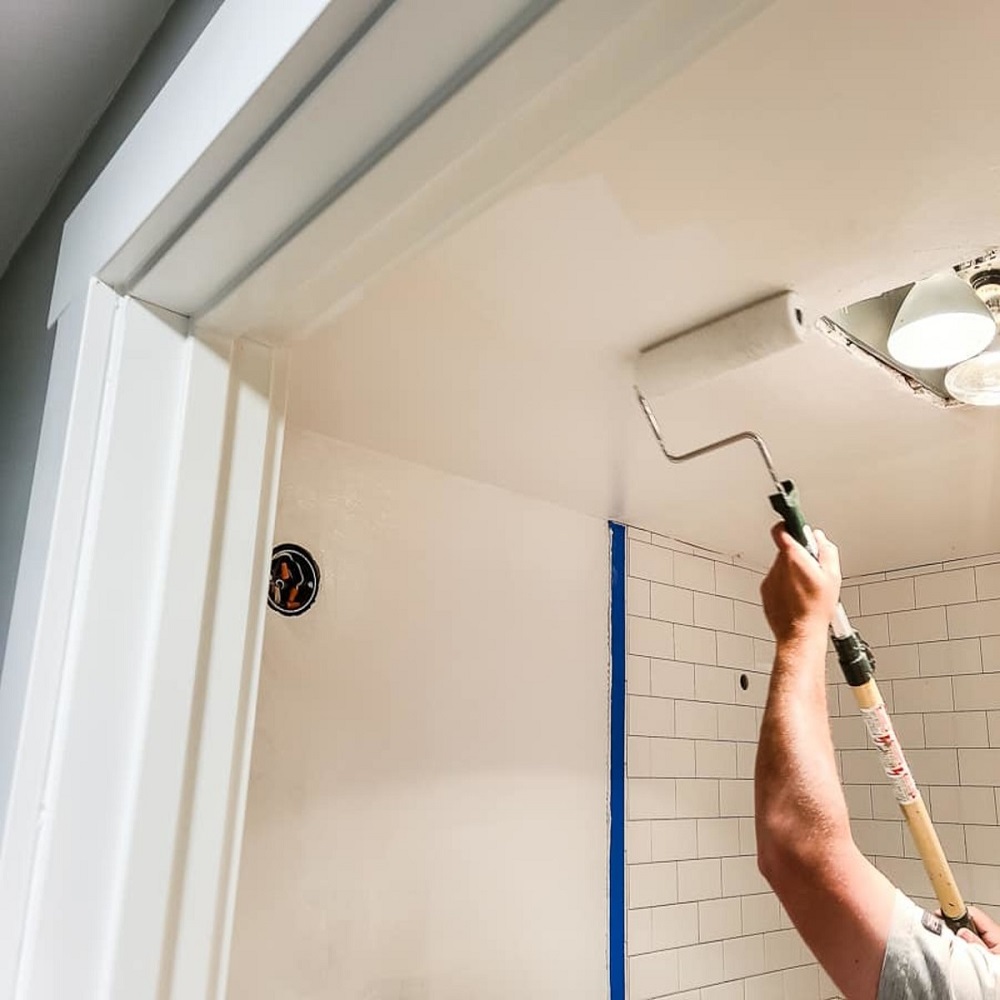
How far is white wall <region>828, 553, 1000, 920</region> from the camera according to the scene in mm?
1964

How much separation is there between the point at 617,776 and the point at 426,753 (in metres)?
0.45

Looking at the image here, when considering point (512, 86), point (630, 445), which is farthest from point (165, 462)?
point (630, 445)

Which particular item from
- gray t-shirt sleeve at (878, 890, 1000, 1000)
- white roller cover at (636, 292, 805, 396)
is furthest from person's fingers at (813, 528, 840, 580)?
gray t-shirt sleeve at (878, 890, 1000, 1000)

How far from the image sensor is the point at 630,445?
1.48m

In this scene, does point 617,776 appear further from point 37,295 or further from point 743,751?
point 37,295

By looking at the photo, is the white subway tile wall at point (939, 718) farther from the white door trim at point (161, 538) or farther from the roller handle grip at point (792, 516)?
the white door trim at point (161, 538)

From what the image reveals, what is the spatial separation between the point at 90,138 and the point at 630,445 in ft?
2.91

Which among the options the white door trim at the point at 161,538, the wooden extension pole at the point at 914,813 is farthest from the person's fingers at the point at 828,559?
the white door trim at the point at 161,538

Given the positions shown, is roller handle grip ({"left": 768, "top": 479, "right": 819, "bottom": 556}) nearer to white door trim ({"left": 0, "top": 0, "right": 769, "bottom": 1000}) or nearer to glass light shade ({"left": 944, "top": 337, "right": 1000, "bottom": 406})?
glass light shade ({"left": 944, "top": 337, "right": 1000, "bottom": 406})

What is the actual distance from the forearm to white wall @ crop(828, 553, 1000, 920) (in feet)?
3.93

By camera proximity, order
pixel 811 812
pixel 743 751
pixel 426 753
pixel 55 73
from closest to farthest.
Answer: pixel 55 73 → pixel 811 812 → pixel 426 753 → pixel 743 751

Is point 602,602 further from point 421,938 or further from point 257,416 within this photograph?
point 257,416

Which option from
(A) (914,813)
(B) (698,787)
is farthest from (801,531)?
(B) (698,787)

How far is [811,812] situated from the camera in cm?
94
